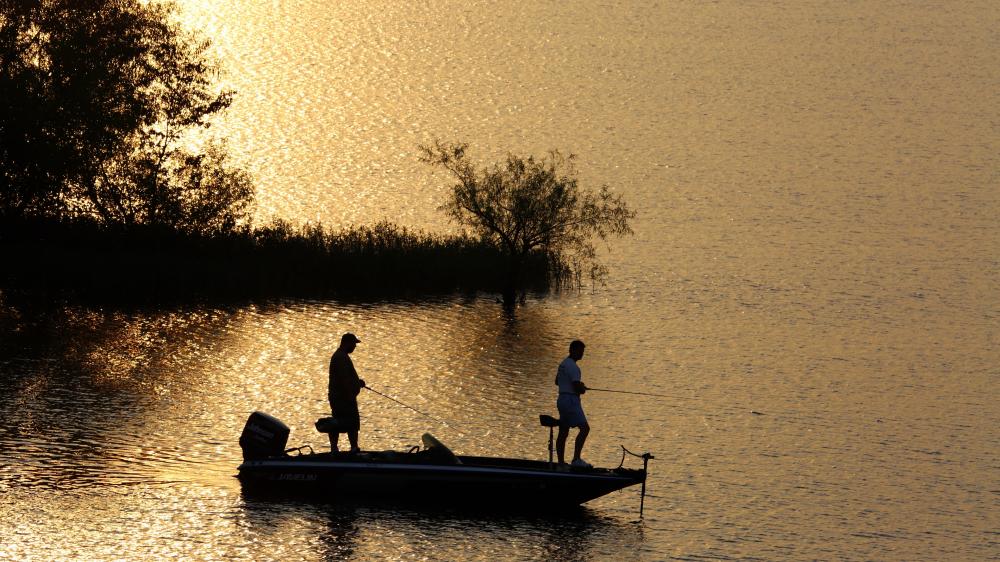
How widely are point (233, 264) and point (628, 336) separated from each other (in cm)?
1437

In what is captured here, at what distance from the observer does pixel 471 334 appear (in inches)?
1988

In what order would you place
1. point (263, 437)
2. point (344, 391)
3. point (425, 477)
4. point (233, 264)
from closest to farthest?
point (425, 477)
point (263, 437)
point (344, 391)
point (233, 264)

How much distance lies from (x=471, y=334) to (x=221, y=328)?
802 centimetres

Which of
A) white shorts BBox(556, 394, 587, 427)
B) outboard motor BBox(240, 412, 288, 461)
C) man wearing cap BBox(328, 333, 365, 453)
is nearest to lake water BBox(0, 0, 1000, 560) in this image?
outboard motor BBox(240, 412, 288, 461)

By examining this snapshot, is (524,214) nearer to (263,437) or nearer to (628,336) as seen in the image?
(628,336)

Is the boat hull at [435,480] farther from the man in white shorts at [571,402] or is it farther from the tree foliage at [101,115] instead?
the tree foliage at [101,115]

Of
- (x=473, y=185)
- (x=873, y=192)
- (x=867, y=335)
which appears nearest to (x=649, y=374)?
(x=867, y=335)

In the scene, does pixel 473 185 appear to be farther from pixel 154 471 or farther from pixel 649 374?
pixel 154 471

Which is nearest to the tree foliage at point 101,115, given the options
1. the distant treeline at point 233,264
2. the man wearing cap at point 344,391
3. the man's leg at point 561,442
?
the distant treeline at point 233,264

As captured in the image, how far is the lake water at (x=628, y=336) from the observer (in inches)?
1147

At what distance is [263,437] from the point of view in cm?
2916

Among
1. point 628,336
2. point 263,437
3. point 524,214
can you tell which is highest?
point 524,214

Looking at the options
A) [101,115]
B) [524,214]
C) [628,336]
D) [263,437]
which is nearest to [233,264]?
[101,115]

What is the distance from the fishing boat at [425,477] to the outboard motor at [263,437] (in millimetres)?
19
